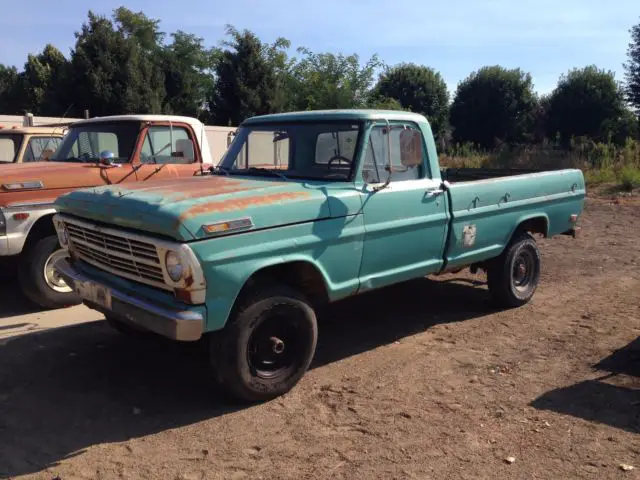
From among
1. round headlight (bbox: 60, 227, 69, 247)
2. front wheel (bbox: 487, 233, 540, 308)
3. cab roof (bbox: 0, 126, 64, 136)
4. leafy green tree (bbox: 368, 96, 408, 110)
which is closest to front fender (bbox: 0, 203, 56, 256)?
round headlight (bbox: 60, 227, 69, 247)

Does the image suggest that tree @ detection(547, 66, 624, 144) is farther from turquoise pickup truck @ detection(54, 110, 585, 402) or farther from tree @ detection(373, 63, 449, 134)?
turquoise pickup truck @ detection(54, 110, 585, 402)

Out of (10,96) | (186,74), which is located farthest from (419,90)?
(10,96)

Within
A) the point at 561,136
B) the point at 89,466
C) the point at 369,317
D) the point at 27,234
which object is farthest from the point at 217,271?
the point at 561,136

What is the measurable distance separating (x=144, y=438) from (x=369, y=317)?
2949 millimetres

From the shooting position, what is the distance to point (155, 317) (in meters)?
3.54

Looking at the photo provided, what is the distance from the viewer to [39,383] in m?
4.33

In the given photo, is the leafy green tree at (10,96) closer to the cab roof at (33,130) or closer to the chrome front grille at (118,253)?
the cab roof at (33,130)

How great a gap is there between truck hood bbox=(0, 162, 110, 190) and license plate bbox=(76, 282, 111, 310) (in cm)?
219

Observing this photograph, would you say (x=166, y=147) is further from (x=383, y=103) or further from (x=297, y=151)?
(x=383, y=103)

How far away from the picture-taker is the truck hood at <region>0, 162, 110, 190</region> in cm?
581

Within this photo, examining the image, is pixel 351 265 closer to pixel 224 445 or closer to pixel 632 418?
pixel 224 445

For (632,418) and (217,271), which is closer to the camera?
(217,271)

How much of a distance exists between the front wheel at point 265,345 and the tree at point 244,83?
25.3 m

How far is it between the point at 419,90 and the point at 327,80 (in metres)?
11.3
